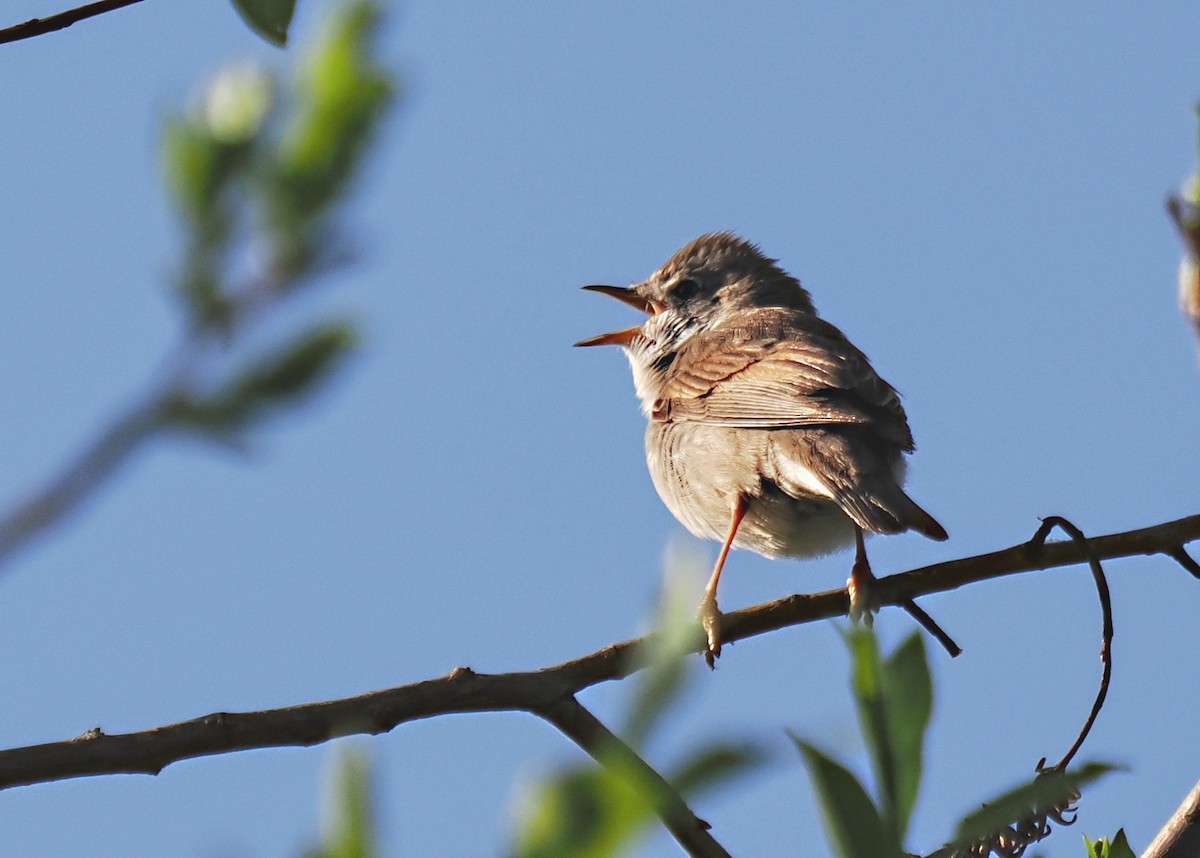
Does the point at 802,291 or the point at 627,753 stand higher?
the point at 802,291

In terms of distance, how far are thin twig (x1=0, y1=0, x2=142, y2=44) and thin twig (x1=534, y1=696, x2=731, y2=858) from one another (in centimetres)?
110

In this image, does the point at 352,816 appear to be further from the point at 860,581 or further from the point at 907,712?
the point at 860,581

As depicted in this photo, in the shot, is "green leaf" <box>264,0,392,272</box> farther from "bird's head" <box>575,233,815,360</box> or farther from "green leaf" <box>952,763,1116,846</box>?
"bird's head" <box>575,233,815,360</box>

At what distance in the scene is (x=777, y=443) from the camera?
594 centimetres

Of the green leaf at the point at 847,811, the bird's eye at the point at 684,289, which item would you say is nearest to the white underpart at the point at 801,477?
the bird's eye at the point at 684,289

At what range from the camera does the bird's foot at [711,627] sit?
4.48 m

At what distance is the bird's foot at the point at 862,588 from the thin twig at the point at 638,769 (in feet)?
3.13

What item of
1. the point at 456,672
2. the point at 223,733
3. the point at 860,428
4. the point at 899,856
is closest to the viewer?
the point at 899,856

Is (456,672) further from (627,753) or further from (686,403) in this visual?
(686,403)

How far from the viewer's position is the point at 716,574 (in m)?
5.81

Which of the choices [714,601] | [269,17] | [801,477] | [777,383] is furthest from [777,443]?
[269,17]

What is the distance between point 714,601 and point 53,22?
390 centimetres

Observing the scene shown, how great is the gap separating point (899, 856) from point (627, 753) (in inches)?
14.5

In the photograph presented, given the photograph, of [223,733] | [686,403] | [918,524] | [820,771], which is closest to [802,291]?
[686,403]
